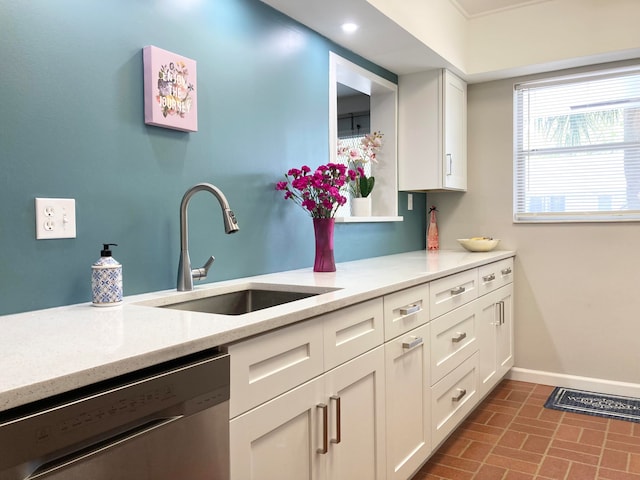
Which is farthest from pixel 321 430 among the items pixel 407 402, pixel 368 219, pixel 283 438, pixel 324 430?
pixel 368 219

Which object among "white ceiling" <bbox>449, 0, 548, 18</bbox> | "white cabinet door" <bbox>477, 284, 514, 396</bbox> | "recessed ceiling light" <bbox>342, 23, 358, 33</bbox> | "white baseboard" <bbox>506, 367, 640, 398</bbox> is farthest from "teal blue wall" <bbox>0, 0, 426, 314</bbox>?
"white baseboard" <bbox>506, 367, 640, 398</bbox>

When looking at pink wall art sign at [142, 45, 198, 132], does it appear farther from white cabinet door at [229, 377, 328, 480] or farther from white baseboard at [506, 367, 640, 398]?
white baseboard at [506, 367, 640, 398]

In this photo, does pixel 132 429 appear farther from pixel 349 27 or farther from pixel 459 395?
pixel 349 27

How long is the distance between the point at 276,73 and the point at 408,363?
137 centimetres

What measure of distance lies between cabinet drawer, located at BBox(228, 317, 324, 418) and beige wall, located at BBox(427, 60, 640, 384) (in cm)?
253

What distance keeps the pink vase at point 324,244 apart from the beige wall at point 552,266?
1825 mm

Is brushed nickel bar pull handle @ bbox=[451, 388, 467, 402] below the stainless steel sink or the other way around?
below

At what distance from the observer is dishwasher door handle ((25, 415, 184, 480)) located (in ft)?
2.49

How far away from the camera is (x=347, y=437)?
5.23 feet

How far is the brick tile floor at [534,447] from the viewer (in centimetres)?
226

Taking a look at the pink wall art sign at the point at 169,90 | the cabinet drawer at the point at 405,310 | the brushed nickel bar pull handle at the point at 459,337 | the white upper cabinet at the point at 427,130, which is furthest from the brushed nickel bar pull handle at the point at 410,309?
the white upper cabinet at the point at 427,130

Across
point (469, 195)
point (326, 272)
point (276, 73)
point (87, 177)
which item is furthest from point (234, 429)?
point (469, 195)

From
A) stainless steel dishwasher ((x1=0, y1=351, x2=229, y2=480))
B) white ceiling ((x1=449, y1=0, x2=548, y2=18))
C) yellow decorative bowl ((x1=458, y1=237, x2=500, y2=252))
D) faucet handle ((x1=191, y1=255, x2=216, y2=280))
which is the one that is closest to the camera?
stainless steel dishwasher ((x1=0, y1=351, x2=229, y2=480))

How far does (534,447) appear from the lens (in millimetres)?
2512
